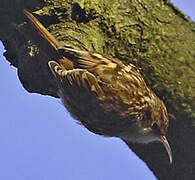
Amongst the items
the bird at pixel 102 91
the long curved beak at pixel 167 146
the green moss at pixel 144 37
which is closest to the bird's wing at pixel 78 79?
the bird at pixel 102 91

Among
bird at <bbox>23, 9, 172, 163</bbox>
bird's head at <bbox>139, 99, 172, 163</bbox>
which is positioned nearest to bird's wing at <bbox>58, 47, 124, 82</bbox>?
bird at <bbox>23, 9, 172, 163</bbox>

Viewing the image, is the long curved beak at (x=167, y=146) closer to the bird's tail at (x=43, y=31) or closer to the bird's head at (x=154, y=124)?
the bird's head at (x=154, y=124)

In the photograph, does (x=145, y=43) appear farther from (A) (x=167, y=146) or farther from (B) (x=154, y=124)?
(B) (x=154, y=124)

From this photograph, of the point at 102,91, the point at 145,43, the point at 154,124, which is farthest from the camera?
the point at 154,124

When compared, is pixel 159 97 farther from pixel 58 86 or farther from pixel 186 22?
pixel 58 86

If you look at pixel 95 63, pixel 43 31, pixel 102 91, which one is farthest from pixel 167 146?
pixel 43 31

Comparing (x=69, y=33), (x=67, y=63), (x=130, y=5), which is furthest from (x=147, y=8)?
(x=67, y=63)

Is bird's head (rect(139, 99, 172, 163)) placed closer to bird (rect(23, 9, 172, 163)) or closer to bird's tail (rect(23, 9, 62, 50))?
bird (rect(23, 9, 172, 163))
